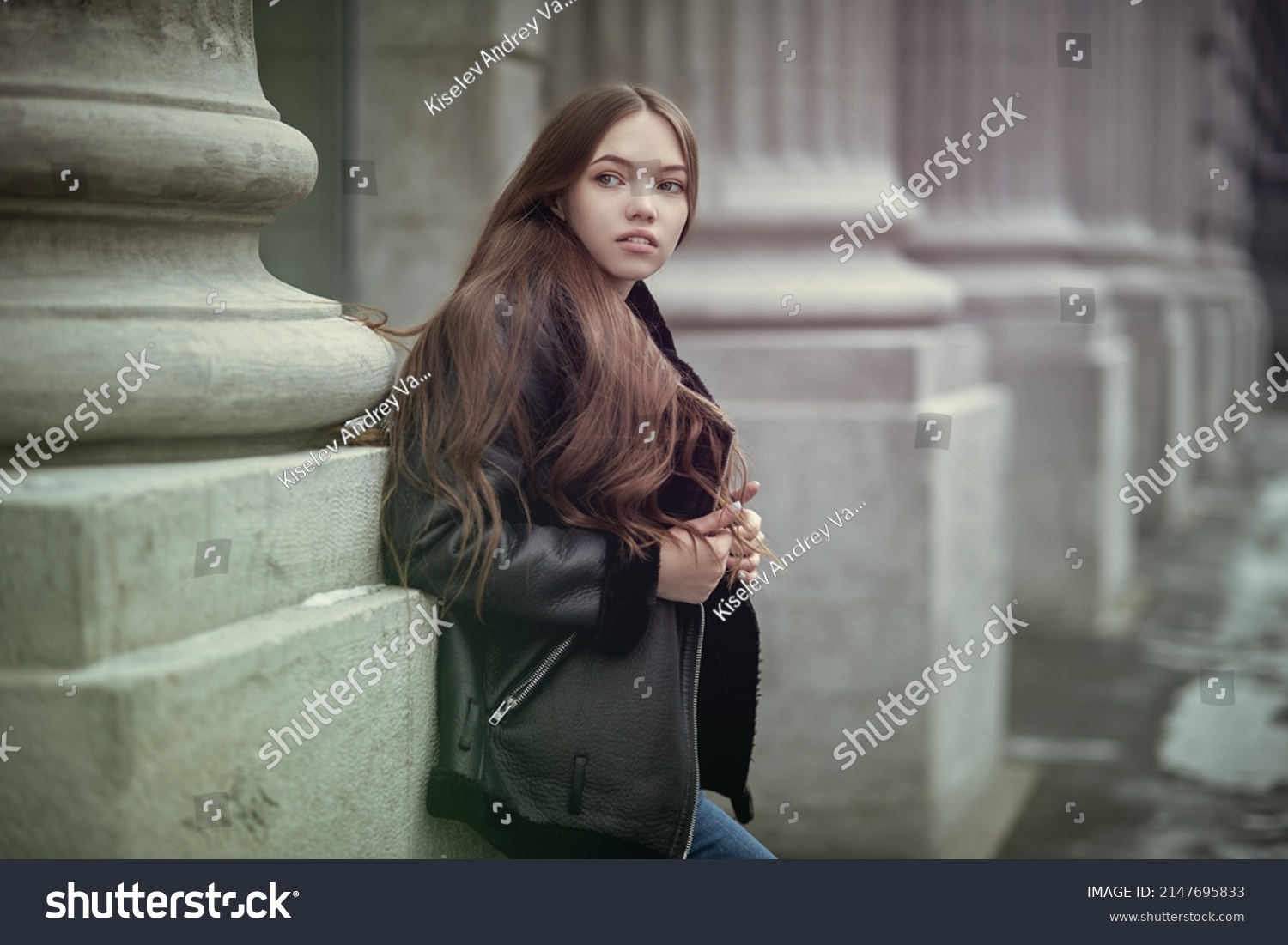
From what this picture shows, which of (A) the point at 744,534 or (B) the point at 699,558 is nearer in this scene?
(B) the point at 699,558

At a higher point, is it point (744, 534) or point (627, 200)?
point (627, 200)

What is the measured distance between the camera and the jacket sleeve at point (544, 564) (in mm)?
2285

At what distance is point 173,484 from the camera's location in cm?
197

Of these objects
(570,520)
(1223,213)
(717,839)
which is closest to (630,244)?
(570,520)

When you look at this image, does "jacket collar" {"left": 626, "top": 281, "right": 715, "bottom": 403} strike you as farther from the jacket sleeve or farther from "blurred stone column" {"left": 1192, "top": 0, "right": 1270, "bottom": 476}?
"blurred stone column" {"left": 1192, "top": 0, "right": 1270, "bottom": 476}

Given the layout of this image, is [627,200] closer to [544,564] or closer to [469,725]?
[544,564]

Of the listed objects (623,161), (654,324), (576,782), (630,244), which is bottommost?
(576,782)

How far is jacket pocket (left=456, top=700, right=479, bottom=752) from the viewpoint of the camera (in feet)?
7.95

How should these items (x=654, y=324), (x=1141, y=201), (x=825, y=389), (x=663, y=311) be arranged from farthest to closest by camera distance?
(x=1141, y=201)
(x=663, y=311)
(x=825, y=389)
(x=654, y=324)

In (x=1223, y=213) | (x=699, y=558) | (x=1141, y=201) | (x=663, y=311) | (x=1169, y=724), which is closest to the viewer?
(x=699, y=558)

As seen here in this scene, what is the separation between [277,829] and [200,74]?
3.80 ft

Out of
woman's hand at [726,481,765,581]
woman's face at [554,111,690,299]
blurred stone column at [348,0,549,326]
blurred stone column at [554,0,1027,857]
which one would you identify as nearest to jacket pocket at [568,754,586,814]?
woman's hand at [726,481,765,581]

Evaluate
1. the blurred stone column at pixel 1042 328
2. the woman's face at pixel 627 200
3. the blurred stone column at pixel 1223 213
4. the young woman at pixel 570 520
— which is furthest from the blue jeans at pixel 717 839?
the blurred stone column at pixel 1223 213

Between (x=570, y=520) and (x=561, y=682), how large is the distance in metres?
0.26
